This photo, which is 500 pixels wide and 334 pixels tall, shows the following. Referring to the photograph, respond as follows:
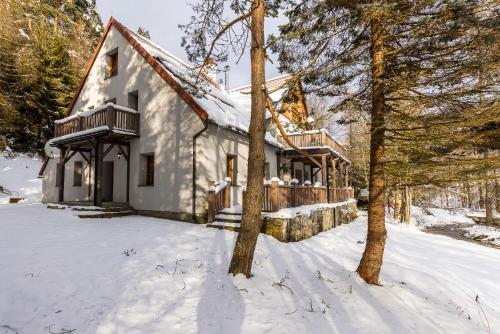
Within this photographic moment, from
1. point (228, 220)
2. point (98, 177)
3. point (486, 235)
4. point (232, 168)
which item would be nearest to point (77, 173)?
point (98, 177)

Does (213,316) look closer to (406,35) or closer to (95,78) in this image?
(406,35)

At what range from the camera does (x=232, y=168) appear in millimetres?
12461

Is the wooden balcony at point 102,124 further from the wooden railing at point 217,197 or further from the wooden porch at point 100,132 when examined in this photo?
the wooden railing at point 217,197

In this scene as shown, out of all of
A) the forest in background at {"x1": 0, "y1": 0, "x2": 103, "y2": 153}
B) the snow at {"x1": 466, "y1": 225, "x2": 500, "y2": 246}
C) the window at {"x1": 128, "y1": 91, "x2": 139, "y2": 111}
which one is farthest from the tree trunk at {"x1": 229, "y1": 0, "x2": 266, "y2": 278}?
the forest in background at {"x1": 0, "y1": 0, "x2": 103, "y2": 153}

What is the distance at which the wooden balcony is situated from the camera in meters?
10.8

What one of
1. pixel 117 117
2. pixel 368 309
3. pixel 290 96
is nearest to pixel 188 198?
pixel 117 117

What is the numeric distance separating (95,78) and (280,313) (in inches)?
649

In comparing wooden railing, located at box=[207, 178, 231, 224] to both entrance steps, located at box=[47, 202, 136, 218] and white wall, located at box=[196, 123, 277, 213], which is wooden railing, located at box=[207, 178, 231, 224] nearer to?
white wall, located at box=[196, 123, 277, 213]

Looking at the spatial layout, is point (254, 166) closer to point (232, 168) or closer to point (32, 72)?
point (232, 168)

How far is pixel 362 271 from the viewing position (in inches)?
218

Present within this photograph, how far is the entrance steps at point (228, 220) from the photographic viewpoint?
874 cm

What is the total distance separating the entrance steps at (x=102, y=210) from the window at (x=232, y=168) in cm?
463

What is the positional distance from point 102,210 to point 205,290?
28.4 ft

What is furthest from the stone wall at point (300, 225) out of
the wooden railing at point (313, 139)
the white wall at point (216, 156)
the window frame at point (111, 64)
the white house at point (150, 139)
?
the window frame at point (111, 64)
